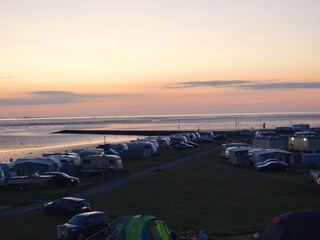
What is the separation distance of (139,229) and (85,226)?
337 centimetres

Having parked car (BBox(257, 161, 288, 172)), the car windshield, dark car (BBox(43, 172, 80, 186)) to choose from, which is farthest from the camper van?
the car windshield

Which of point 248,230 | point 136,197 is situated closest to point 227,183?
point 136,197

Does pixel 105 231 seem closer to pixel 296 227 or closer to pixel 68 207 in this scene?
pixel 68 207

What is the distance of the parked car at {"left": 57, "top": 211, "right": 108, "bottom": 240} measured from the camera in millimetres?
17484

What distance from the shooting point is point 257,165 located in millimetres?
38094

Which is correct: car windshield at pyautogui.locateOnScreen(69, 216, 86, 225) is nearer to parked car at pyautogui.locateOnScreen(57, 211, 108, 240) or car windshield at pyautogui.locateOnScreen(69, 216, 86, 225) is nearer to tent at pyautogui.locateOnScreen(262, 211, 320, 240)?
parked car at pyautogui.locateOnScreen(57, 211, 108, 240)

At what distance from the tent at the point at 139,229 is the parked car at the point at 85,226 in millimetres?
2388

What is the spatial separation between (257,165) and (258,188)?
960 centimetres

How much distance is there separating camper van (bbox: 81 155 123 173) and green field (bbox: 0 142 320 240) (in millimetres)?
3759

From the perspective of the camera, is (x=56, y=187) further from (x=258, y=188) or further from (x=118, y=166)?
(x=258, y=188)

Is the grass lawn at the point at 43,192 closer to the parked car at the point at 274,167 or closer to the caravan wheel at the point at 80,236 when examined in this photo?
the caravan wheel at the point at 80,236

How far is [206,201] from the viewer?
24.8 metres

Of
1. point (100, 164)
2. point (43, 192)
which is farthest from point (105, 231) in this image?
point (100, 164)

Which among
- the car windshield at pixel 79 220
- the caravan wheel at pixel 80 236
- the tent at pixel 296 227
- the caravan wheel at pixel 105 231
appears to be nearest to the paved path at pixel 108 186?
the car windshield at pixel 79 220
